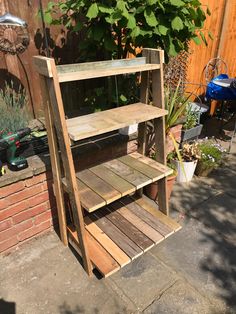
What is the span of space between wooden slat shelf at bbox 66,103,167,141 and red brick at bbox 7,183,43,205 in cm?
69

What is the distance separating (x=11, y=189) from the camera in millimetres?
2059

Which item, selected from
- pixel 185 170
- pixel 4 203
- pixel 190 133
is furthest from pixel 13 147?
pixel 190 133

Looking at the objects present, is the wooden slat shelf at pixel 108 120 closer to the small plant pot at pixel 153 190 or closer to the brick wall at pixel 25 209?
the brick wall at pixel 25 209

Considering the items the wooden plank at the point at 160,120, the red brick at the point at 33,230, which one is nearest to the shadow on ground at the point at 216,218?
the wooden plank at the point at 160,120

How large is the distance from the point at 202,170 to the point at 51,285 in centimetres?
211

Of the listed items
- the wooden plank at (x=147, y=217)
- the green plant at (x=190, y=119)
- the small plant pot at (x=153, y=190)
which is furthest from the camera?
the green plant at (x=190, y=119)

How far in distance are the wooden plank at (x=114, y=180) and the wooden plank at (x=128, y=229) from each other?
48 cm

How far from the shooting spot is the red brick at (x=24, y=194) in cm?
210

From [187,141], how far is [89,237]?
182 cm

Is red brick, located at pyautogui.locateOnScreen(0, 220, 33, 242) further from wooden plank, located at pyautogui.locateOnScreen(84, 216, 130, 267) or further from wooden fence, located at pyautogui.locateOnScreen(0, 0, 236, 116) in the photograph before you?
wooden fence, located at pyautogui.locateOnScreen(0, 0, 236, 116)

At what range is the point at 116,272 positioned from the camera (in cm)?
211

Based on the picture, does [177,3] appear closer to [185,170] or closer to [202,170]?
[185,170]

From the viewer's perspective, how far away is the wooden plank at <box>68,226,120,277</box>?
76.3 inches

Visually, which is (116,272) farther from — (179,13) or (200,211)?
(179,13)
